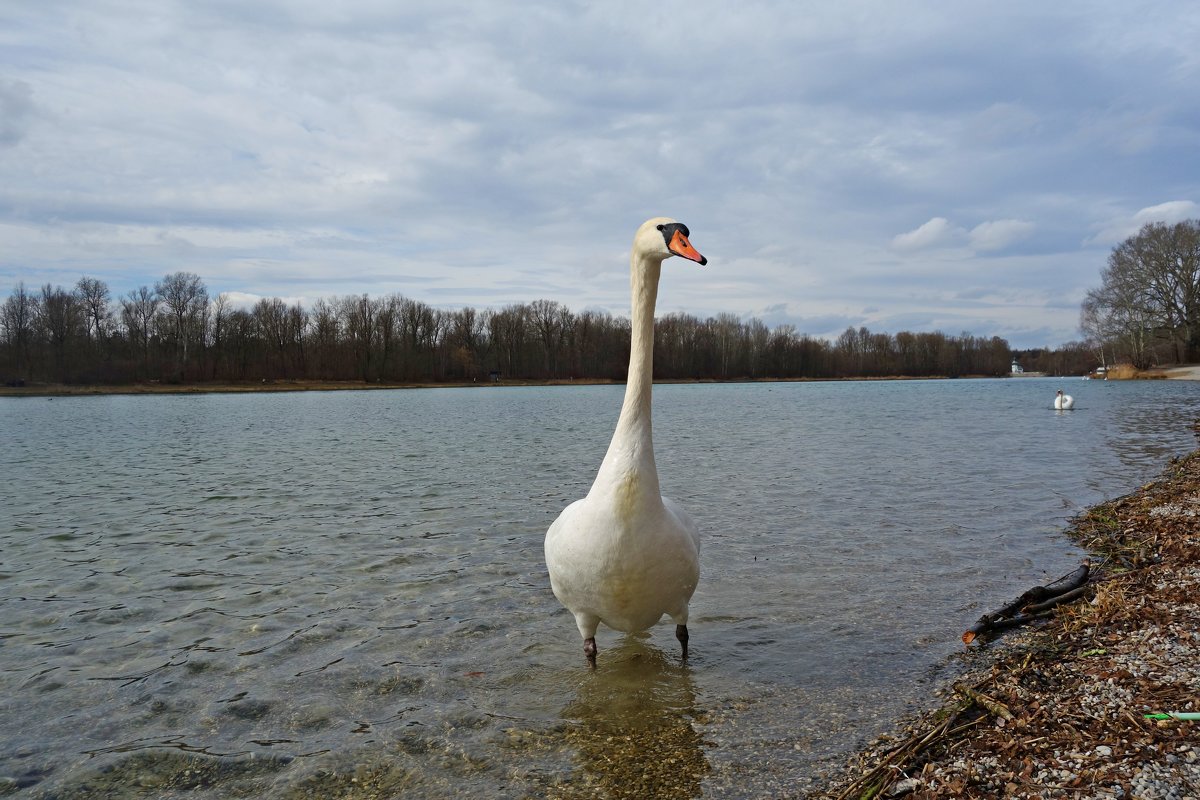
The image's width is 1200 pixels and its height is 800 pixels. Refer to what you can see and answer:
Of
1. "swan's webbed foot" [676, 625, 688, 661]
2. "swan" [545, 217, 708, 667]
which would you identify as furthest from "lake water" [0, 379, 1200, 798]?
"swan" [545, 217, 708, 667]

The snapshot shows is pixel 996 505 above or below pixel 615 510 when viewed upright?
below

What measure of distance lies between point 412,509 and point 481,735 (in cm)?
921

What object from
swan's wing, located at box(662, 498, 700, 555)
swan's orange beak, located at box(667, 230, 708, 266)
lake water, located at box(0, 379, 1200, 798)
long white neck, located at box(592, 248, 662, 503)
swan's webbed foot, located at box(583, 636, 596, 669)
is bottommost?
lake water, located at box(0, 379, 1200, 798)

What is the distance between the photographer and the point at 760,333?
450 feet

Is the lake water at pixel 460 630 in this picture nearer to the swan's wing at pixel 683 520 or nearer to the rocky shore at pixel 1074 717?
the rocky shore at pixel 1074 717

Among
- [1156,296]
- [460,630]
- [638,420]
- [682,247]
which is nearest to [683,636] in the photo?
[638,420]

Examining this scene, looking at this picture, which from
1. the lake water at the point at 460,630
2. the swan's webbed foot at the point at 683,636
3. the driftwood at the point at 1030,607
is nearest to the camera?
the lake water at the point at 460,630

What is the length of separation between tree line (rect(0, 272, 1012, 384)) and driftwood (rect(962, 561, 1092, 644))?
64.2 meters

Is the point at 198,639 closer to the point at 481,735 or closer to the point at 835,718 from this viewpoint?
the point at 481,735

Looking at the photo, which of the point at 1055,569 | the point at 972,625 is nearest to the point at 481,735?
the point at 972,625

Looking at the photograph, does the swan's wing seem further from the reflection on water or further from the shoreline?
the shoreline

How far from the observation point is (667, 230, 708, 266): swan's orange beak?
4824 millimetres

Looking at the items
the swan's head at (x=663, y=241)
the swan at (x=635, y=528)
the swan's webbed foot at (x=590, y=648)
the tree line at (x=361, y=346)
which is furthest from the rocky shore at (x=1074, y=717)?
the tree line at (x=361, y=346)

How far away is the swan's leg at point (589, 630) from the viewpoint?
5688 millimetres
